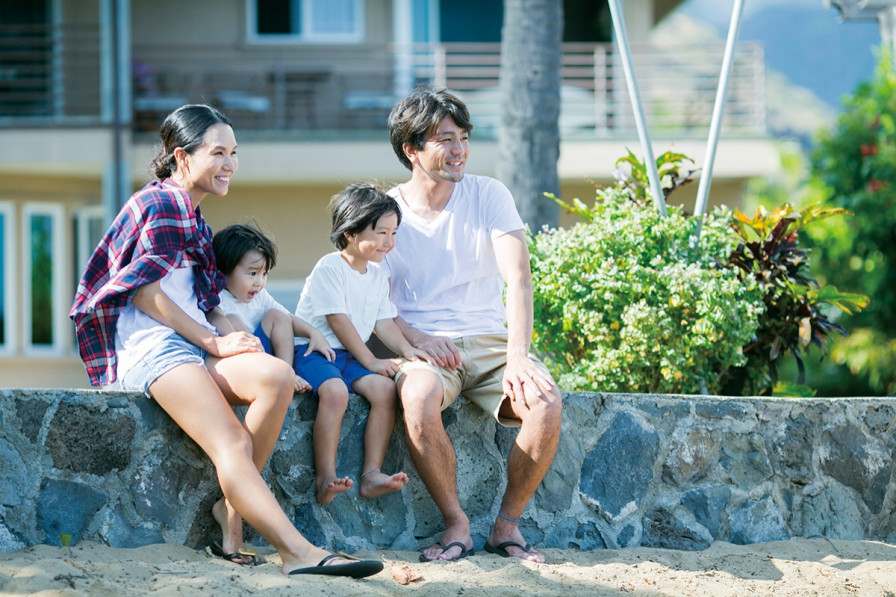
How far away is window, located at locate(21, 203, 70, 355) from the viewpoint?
46.1 ft

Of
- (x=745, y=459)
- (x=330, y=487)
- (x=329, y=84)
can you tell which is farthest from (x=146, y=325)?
(x=329, y=84)

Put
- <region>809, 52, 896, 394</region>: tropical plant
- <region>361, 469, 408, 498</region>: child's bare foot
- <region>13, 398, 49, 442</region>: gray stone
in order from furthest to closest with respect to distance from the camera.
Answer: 1. <region>809, 52, 896, 394</region>: tropical plant
2. <region>361, 469, 408, 498</region>: child's bare foot
3. <region>13, 398, 49, 442</region>: gray stone

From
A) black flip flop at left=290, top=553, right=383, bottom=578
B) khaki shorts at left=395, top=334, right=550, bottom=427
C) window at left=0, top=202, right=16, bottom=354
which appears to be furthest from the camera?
window at left=0, top=202, right=16, bottom=354

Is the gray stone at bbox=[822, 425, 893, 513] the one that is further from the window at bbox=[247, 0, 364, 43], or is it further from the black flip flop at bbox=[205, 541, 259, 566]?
the window at bbox=[247, 0, 364, 43]

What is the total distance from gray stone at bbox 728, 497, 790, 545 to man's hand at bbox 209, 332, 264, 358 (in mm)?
2232

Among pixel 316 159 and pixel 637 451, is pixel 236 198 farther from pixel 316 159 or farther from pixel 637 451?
pixel 637 451

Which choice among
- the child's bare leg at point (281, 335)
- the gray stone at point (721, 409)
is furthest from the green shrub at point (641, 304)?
the child's bare leg at point (281, 335)

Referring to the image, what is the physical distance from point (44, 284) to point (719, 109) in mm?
11140

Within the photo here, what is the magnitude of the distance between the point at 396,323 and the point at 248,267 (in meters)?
0.69

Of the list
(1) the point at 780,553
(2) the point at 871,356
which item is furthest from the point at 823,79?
(1) the point at 780,553

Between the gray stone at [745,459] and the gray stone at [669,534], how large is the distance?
32cm

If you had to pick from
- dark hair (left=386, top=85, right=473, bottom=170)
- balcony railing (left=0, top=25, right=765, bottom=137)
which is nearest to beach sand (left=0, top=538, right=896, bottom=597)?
dark hair (left=386, top=85, right=473, bottom=170)

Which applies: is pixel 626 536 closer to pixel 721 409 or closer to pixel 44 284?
pixel 721 409

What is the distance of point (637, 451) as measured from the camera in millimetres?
4512
